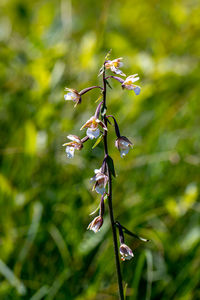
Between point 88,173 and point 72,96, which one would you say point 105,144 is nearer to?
point 72,96

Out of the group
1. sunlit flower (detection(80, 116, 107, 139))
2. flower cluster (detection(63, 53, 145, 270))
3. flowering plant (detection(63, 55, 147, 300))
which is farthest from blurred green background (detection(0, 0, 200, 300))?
sunlit flower (detection(80, 116, 107, 139))

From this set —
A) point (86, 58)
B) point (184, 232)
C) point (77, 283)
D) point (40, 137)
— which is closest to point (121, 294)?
point (77, 283)

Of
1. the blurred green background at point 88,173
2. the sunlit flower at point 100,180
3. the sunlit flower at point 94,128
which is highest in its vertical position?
the sunlit flower at point 94,128

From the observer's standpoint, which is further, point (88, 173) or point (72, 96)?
point (88, 173)

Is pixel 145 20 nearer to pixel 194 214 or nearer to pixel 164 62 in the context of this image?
pixel 164 62

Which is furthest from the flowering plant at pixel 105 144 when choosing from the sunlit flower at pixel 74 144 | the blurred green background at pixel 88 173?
the blurred green background at pixel 88 173

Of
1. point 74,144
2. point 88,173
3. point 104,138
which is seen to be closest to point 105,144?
point 104,138

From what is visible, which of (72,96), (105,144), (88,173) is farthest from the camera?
(88,173)

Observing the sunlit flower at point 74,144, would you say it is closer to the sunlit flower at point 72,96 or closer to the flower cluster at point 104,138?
the flower cluster at point 104,138
